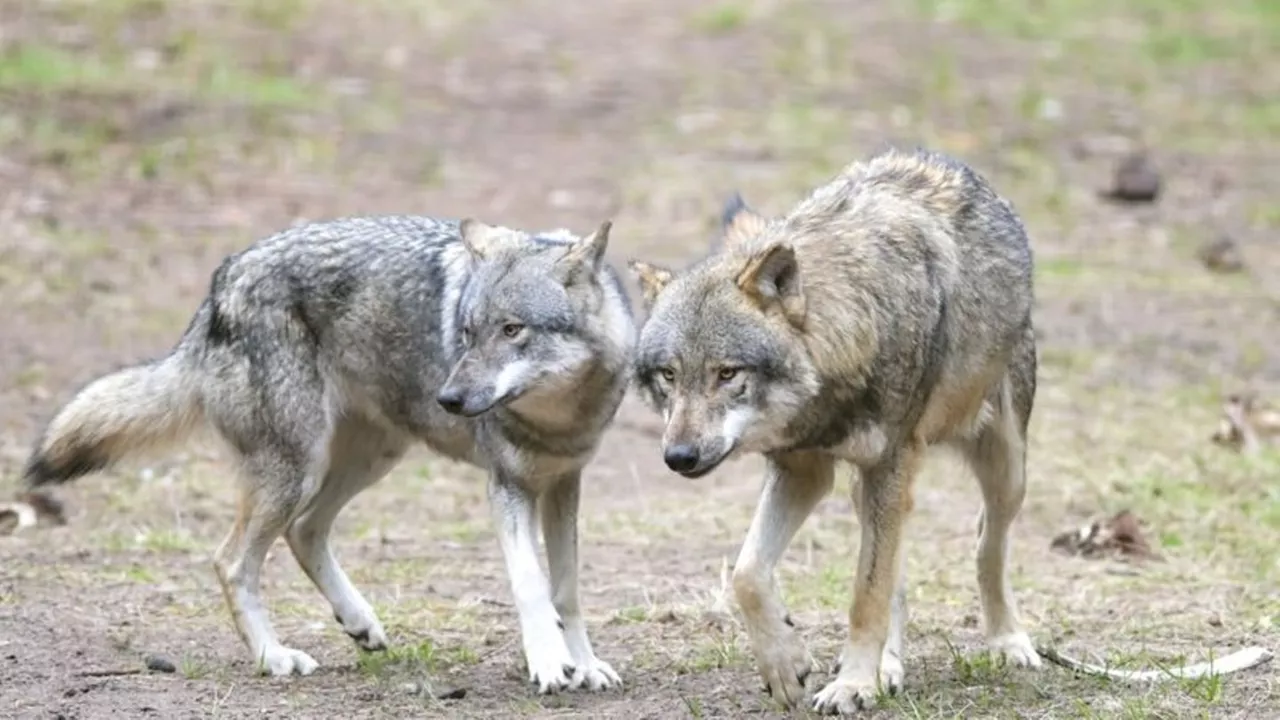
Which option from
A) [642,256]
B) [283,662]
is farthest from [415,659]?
[642,256]

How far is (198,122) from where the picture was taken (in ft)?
54.7

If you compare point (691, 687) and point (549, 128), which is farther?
point (549, 128)

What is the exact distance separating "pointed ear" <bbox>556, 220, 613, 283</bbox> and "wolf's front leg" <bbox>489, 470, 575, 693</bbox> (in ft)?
2.75

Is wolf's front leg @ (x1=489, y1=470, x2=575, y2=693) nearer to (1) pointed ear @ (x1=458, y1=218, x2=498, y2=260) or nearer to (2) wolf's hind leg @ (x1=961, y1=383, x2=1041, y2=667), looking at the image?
(1) pointed ear @ (x1=458, y1=218, x2=498, y2=260)

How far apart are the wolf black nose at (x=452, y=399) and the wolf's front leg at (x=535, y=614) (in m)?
0.55

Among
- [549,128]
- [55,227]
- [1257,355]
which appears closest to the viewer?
[1257,355]

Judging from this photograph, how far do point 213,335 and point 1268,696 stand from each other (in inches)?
150

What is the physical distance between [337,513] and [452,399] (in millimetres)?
1376

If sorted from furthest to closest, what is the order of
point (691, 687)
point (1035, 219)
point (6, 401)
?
point (1035, 219)
point (6, 401)
point (691, 687)

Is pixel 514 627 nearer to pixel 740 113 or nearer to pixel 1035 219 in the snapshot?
pixel 1035 219

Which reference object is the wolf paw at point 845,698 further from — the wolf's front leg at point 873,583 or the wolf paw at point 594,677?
the wolf paw at point 594,677

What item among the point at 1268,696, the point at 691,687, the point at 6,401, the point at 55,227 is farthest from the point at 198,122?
the point at 1268,696

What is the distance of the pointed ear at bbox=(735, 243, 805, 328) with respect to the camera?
21.8ft

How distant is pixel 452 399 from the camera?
716 centimetres
